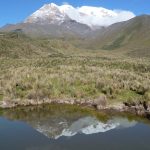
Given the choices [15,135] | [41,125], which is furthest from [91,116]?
[15,135]

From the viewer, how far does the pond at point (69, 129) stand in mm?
36750

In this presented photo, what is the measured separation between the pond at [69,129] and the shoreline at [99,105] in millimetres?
1390

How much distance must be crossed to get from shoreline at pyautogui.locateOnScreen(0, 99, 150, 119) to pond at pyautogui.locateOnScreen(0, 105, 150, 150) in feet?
4.56

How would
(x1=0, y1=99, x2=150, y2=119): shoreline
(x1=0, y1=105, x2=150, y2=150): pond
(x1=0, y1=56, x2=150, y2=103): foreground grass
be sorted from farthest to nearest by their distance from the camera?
(x1=0, y1=56, x2=150, y2=103): foreground grass < (x1=0, y1=99, x2=150, y2=119): shoreline < (x1=0, y1=105, x2=150, y2=150): pond

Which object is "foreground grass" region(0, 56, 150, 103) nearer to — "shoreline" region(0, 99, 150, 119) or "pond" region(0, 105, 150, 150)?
"shoreline" region(0, 99, 150, 119)

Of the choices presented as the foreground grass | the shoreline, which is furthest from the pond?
the foreground grass

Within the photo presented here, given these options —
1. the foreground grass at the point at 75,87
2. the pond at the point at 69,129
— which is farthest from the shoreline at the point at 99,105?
the pond at the point at 69,129

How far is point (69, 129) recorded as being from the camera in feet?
142

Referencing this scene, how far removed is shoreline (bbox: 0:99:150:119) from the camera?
50.2 meters

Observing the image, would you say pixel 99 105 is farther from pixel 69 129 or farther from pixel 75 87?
pixel 69 129

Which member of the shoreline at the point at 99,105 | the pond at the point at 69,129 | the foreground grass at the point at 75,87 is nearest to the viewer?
the pond at the point at 69,129

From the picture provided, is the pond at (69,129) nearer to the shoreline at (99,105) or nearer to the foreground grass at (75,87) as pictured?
the shoreline at (99,105)

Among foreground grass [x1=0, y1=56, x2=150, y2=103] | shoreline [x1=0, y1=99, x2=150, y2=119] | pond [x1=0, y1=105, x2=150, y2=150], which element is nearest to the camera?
pond [x1=0, y1=105, x2=150, y2=150]

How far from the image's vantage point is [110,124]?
4562 cm
